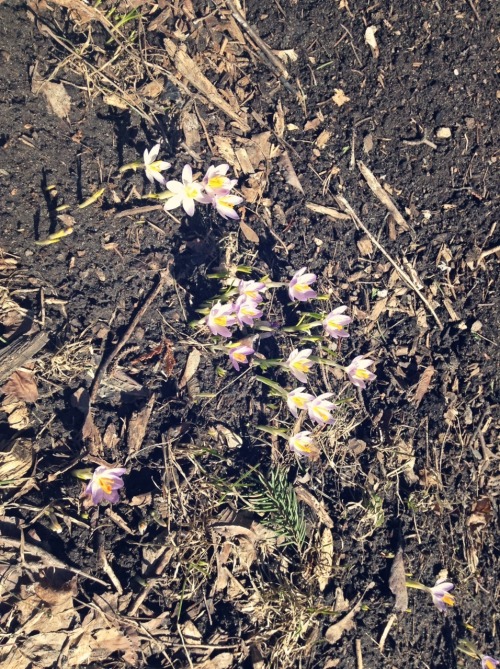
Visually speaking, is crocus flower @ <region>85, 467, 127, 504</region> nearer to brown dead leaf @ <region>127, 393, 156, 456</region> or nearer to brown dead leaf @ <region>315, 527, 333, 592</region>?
brown dead leaf @ <region>127, 393, 156, 456</region>

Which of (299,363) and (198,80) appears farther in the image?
(198,80)

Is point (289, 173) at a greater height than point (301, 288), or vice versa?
point (289, 173)

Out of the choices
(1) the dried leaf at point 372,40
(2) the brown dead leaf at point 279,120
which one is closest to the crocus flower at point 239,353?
(2) the brown dead leaf at point 279,120

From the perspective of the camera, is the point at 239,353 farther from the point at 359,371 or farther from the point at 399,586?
the point at 399,586

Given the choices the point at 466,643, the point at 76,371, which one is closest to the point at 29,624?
the point at 76,371

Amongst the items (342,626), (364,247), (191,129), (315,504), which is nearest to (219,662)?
(342,626)

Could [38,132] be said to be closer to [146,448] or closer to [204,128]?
[204,128]
